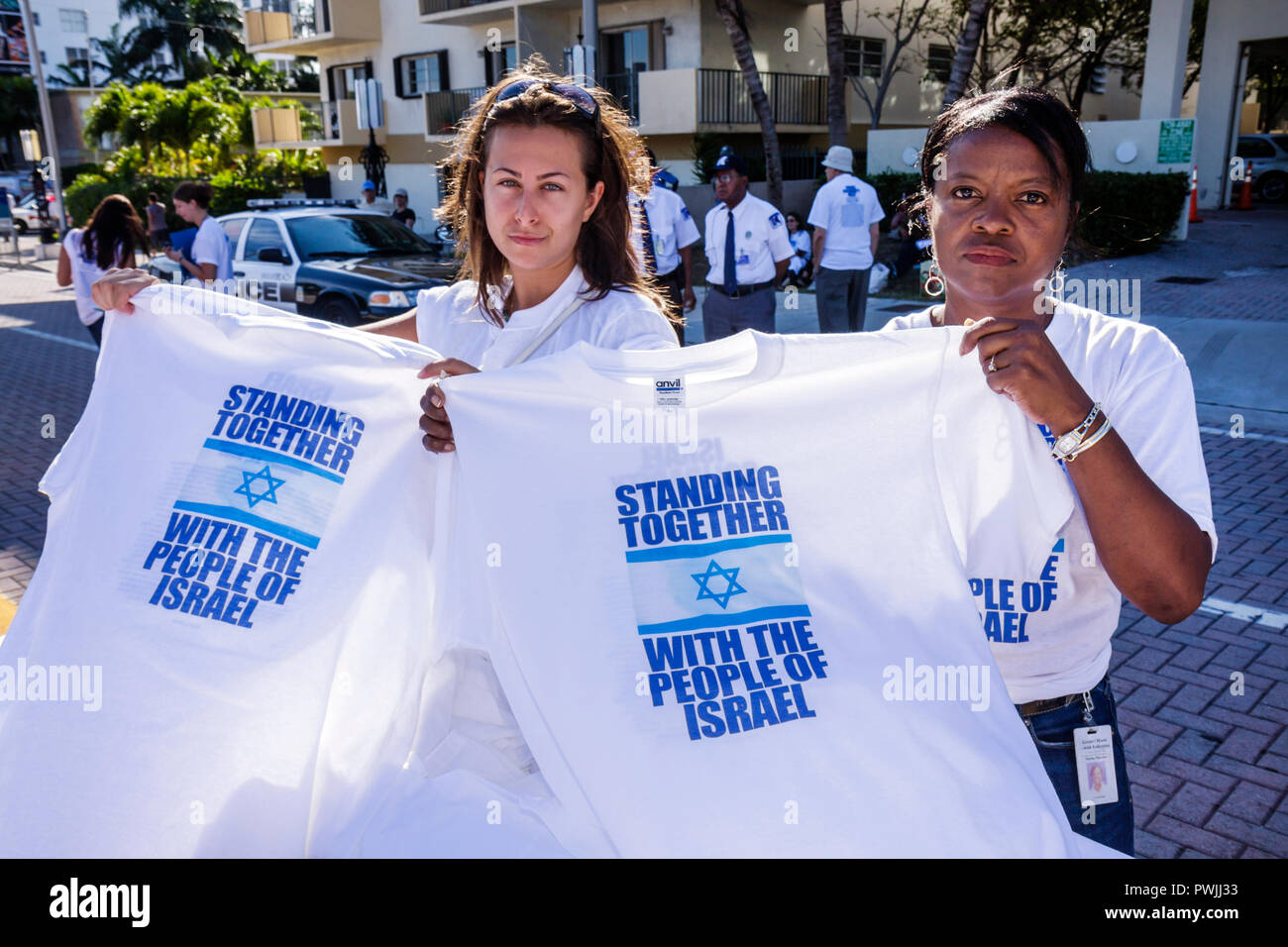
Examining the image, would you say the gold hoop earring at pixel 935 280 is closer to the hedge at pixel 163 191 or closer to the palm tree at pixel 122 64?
the hedge at pixel 163 191

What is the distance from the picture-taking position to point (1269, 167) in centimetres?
2759

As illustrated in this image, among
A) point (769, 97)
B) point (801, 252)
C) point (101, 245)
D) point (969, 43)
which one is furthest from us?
point (769, 97)

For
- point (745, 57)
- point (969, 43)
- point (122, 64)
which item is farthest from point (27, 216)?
point (969, 43)

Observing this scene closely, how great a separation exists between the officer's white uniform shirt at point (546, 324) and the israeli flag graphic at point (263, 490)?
47 cm

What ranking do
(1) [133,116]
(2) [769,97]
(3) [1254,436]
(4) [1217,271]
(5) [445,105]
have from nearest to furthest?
(3) [1254,436], (4) [1217,271], (2) [769,97], (5) [445,105], (1) [133,116]

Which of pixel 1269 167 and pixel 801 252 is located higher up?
pixel 1269 167

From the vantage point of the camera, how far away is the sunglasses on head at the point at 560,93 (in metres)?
2.20

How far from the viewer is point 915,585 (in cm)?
170

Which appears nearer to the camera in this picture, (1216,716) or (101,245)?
(1216,716)

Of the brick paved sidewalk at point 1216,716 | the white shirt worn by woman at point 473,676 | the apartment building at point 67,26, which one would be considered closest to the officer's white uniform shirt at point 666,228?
the brick paved sidewalk at point 1216,716

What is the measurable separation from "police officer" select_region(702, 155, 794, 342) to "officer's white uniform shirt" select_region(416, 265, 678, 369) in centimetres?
682

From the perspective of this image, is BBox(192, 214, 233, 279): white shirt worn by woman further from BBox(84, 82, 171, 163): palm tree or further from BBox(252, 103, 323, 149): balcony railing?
BBox(84, 82, 171, 163): palm tree

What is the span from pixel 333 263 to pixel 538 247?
9.52m

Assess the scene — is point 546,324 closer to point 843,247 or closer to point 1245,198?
point 843,247
